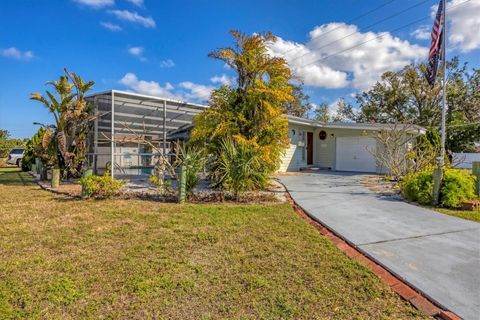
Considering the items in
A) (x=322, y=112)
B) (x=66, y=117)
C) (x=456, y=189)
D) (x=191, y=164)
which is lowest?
(x=456, y=189)

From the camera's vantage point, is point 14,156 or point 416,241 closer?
point 416,241

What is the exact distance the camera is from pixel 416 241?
13.7ft

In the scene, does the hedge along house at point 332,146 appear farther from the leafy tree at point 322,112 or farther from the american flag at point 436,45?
the leafy tree at point 322,112

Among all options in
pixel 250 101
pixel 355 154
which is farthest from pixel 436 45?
pixel 355 154

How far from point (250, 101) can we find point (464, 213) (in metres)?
6.36

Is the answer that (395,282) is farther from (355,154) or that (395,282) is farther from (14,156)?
(14,156)

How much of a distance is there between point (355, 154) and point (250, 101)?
921 cm

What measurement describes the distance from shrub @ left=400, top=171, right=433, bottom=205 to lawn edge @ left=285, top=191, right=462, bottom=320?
12.0ft

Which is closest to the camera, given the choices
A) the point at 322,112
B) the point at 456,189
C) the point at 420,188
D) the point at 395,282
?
the point at 395,282

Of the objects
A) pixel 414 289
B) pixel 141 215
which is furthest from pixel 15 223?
pixel 414 289

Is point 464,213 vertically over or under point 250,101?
under

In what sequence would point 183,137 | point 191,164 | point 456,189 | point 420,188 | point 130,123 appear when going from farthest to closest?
1. point 183,137
2. point 130,123
3. point 191,164
4. point 420,188
5. point 456,189

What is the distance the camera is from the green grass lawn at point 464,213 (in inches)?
224

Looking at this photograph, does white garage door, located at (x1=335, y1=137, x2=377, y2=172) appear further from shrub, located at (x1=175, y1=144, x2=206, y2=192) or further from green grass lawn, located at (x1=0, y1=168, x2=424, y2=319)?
green grass lawn, located at (x1=0, y1=168, x2=424, y2=319)
